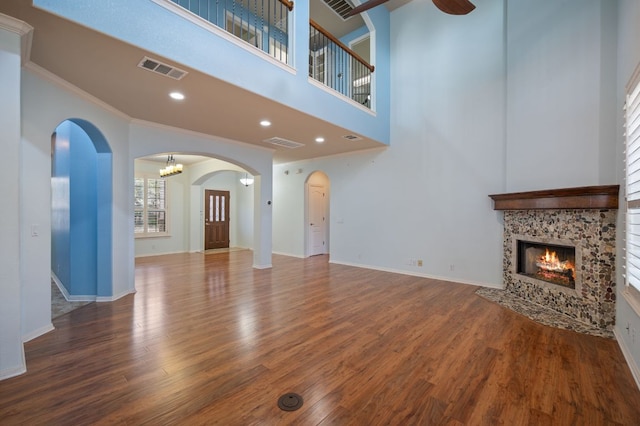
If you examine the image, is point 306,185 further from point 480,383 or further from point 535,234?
point 480,383

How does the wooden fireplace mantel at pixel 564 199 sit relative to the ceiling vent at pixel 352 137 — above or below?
below

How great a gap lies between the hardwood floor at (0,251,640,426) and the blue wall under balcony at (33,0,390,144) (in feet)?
9.13

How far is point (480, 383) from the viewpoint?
2.17 m

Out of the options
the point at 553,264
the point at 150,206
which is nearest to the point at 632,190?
the point at 553,264

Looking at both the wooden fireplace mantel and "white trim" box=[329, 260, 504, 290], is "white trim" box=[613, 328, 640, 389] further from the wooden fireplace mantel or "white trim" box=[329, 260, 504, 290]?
"white trim" box=[329, 260, 504, 290]

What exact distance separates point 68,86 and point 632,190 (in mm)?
5872

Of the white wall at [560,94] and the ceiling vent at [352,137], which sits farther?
the ceiling vent at [352,137]

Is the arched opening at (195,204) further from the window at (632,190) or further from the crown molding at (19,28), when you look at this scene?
the window at (632,190)

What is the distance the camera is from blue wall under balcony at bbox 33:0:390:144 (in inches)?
89.1

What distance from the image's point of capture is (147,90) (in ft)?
10.9

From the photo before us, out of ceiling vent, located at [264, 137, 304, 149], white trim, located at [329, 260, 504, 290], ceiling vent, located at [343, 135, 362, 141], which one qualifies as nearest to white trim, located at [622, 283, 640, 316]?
white trim, located at [329, 260, 504, 290]

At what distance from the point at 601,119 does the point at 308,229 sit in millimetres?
6217

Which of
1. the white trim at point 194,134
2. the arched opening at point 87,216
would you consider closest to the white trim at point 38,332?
the arched opening at point 87,216

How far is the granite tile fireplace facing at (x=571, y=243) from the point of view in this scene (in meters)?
3.15
